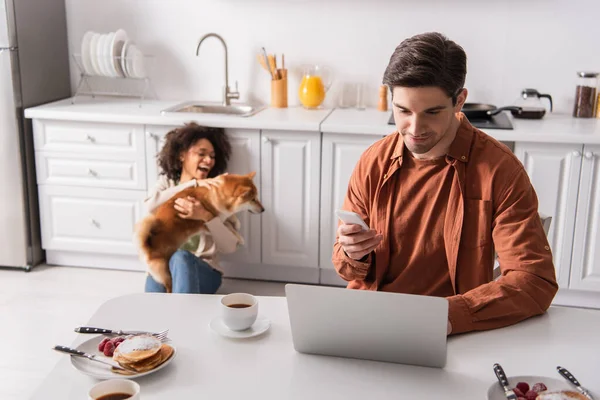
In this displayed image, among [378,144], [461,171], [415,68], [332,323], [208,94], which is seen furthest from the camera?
[208,94]

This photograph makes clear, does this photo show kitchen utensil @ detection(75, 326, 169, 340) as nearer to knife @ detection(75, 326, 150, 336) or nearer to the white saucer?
knife @ detection(75, 326, 150, 336)

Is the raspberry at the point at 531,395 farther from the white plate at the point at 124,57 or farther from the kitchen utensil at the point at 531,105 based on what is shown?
the white plate at the point at 124,57

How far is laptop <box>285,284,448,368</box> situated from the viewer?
4.17 feet

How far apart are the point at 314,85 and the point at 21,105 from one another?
58.1 inches

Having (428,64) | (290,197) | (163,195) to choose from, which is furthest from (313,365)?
(290,197)

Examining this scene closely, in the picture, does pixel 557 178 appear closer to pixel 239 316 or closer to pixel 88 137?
pixel 239 316

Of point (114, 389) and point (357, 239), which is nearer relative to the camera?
point (114, 389)

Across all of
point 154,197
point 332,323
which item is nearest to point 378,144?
point 332,323

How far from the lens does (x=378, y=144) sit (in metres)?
1.90

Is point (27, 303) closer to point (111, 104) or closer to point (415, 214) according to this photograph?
point (111, 104)

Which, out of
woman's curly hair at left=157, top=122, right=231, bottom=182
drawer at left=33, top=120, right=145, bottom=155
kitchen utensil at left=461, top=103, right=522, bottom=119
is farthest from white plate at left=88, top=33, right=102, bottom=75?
kitchen utensil at left=461, top=103, right=522, bottom=119

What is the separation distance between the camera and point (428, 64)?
64.3 inches

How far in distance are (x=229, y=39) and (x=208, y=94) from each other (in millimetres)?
321

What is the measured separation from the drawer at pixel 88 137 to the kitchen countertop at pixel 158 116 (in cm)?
4
